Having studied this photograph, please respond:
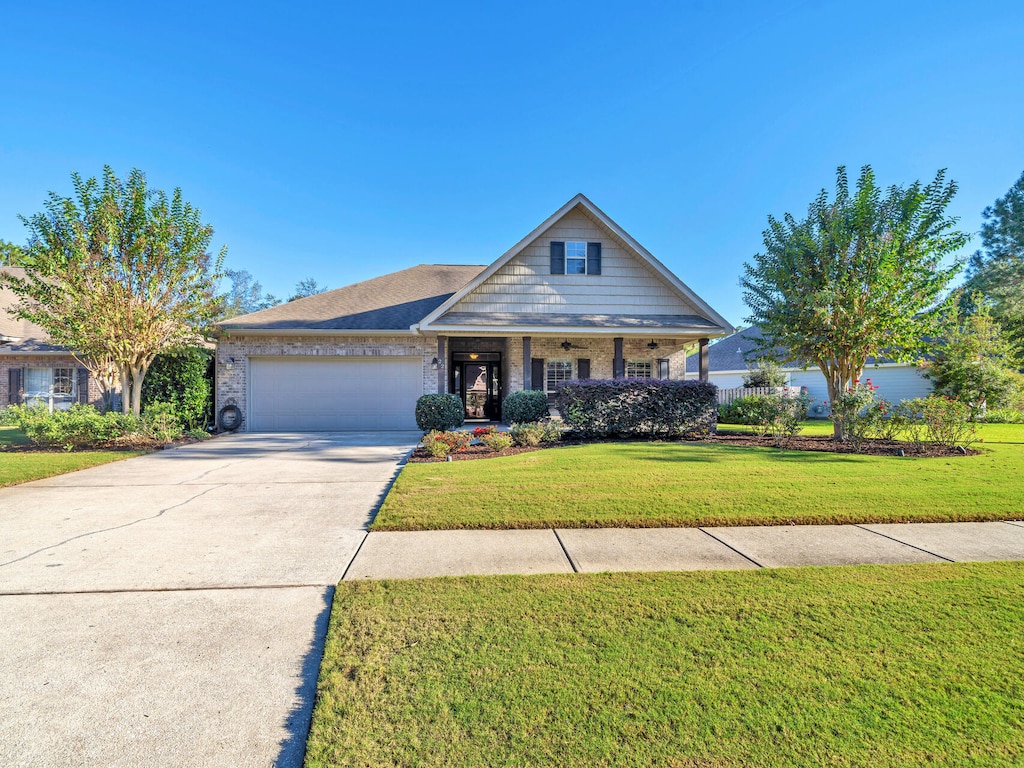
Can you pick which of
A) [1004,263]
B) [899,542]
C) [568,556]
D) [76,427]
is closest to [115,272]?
[76,427]

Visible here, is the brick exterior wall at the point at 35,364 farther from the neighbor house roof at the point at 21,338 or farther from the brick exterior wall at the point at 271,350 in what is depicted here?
the brick exterior wall at the point at 271,350

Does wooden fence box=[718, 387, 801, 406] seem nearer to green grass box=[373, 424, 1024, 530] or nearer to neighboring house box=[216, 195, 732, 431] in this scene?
neighboring house box=[216, 195, 732, 431]

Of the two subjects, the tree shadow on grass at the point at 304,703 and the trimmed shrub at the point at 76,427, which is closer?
the tree shadow on grass at the point at 304,703

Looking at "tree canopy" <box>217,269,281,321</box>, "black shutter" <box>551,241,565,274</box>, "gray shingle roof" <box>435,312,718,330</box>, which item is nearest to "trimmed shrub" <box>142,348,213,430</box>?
"gray shingle roof" <box>435,312,718,330</box>

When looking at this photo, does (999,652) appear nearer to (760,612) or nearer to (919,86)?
(760,612)

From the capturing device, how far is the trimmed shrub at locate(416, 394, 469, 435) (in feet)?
38.7

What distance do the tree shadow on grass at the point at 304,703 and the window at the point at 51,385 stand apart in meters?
19.7

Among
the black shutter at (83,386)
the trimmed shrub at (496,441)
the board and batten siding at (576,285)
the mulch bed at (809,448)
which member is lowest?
the mulch bed at (809,448)

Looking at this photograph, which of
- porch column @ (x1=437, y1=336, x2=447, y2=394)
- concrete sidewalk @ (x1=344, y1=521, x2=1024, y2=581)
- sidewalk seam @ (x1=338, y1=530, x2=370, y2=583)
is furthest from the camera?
porch column @ (x1=437, y1=336, x2=447, y2=394)

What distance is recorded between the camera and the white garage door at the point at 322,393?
14906 mm

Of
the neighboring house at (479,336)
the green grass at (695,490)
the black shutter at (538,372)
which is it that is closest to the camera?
the green grass at (695,490)

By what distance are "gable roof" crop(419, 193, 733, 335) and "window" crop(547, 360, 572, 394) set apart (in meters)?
2.86

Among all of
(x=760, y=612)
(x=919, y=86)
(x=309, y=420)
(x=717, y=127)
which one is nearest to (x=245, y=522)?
(x=760, y=612)

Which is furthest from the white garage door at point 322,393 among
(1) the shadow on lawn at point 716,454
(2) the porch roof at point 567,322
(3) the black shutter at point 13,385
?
(3) the black shutter at point 13,385
